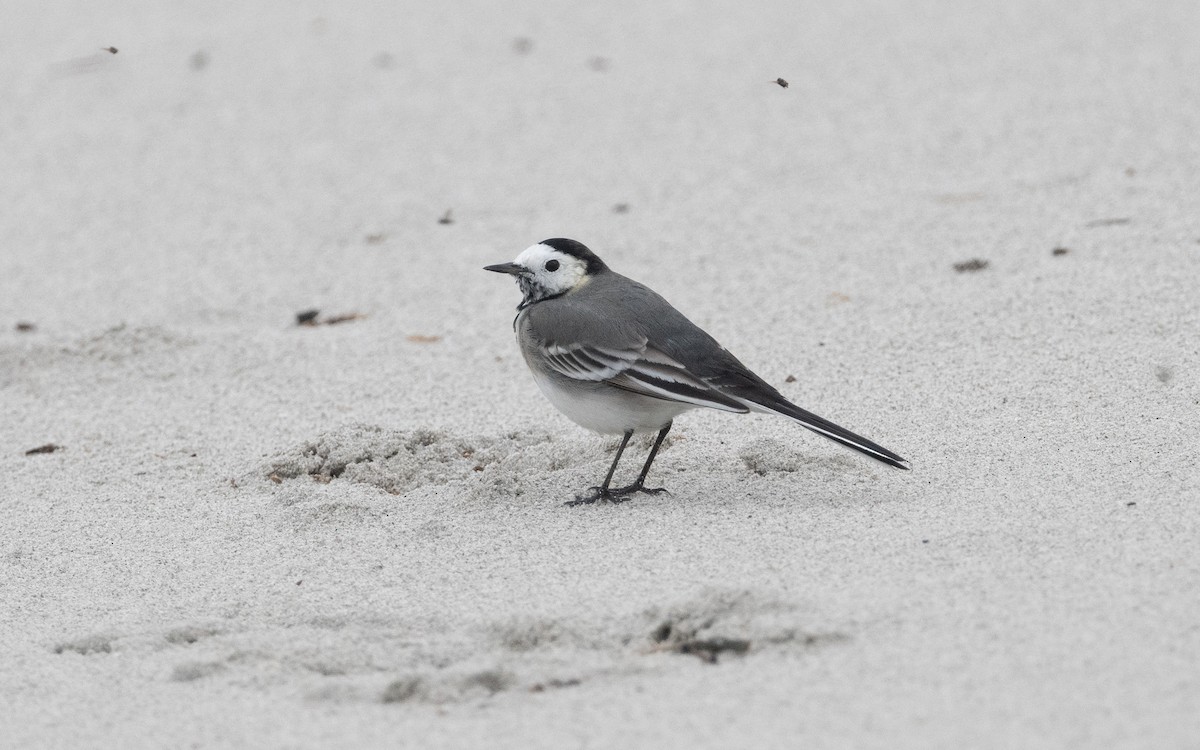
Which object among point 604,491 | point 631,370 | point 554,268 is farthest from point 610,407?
point 554,268

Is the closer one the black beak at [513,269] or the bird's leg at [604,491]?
the bird's leg at [604,491]

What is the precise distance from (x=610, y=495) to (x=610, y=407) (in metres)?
0.27

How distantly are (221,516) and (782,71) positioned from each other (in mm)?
5434

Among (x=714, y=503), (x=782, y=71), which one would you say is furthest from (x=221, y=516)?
(x=782, y=71)

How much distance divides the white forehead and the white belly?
55 cm

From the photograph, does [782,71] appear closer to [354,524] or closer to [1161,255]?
[1161,255]

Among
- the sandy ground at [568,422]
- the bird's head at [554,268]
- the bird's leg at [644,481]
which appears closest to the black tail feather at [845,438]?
the sandy ground at [568,422]

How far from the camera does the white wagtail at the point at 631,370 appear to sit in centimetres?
443

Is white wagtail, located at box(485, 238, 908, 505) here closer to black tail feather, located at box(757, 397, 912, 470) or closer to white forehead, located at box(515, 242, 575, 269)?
black tail feather, located at box(757, 397, 912, 470)

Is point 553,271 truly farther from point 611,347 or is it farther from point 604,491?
point 604,491

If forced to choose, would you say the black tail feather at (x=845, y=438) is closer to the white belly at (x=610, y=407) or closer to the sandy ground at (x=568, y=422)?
the sandy ground at (x=568, y=422)

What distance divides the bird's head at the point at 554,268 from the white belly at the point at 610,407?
1.70 ft

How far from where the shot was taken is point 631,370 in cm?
463

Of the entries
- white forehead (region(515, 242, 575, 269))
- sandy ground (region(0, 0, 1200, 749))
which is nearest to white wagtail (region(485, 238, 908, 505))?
white forehead (region(515, 242, 575, 269))
